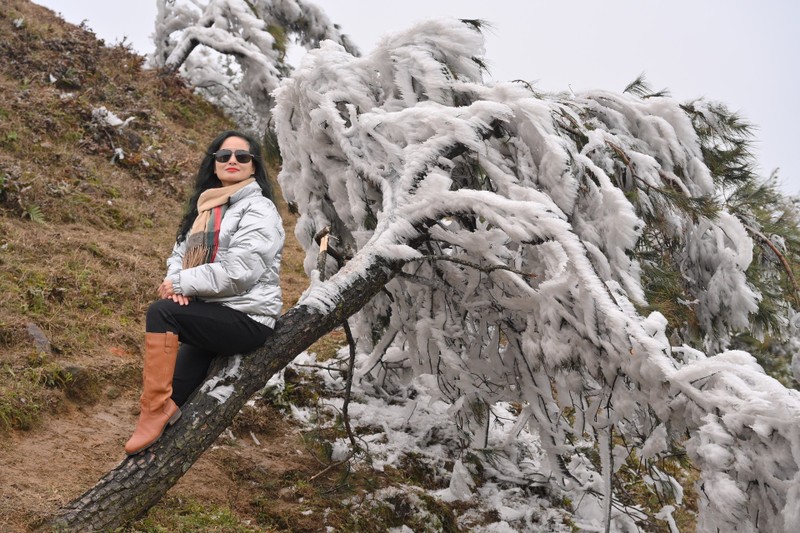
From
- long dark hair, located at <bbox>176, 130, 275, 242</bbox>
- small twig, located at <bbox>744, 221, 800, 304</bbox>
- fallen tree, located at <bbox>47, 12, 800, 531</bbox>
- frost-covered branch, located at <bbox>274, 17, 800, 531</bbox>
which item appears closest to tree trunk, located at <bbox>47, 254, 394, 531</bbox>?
fallen tree, located at <bbox>47, 12, 800, 531</bbox>

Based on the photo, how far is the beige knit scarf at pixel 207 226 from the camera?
3518mm

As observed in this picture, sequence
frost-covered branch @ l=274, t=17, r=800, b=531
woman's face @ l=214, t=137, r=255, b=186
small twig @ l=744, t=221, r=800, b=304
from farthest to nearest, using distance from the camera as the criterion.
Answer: small twig @ l=744, t=221, r=800, b=304 → woman's face @ l=214, t=137, r=255, b=186 → frost-covered branch @ l=274, t=17, r=800, b=531

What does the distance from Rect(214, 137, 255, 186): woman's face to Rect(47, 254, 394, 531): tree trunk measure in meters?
0.81

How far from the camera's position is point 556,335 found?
3.56 meters

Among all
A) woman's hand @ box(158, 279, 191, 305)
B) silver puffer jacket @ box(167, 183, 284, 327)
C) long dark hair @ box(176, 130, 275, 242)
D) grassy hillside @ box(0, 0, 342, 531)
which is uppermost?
long dark hair @ box(176, 130, 275, 242)

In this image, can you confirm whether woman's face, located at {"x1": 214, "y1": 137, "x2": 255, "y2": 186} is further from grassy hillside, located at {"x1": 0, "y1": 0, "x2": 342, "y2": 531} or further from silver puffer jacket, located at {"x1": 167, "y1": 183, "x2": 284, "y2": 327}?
grassy hillside, located at {"x1": 0, "y1": 0, "x2": 342, "y2": 531}

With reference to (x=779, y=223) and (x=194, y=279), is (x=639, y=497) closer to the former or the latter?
(x=779, y=223)

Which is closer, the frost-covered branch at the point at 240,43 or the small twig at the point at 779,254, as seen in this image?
the small twig at the point at 779,254

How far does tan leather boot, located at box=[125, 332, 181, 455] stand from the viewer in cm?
331

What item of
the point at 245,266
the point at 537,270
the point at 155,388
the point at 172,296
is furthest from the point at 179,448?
Result: the point at 537,270

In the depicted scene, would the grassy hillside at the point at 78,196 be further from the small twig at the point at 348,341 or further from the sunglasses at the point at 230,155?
the sunglasses at the point at 230,155

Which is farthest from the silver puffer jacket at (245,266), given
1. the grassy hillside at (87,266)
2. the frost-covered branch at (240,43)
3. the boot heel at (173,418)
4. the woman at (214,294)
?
the frost-covered branch at (240,43)

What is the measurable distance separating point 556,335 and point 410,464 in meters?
2.27

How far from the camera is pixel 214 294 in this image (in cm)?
340
